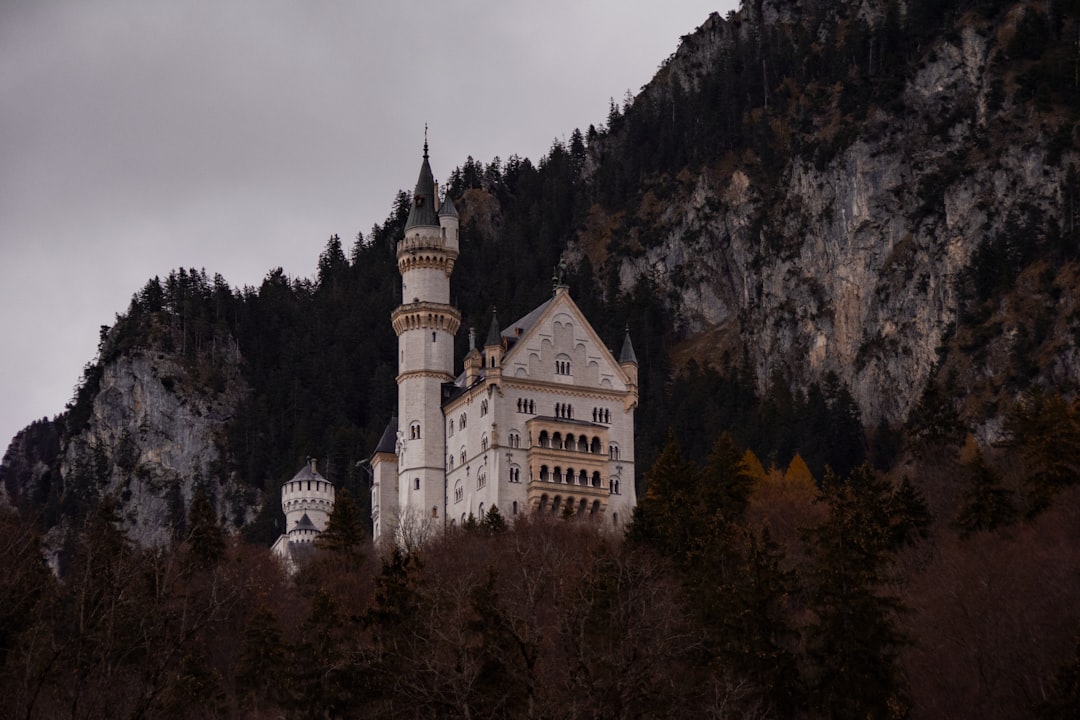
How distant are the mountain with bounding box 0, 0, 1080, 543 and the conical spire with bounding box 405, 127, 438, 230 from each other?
28.9m

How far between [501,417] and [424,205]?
15.5 m

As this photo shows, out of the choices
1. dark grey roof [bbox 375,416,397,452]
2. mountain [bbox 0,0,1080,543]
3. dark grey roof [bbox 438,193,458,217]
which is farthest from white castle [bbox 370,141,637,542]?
mountain [bbox 0,0,1080,543]

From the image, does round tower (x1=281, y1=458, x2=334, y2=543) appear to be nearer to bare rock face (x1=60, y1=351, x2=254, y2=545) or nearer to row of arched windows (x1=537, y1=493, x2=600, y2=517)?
row of arched windows (x1=537, y1=493, x2=600, y2=517)

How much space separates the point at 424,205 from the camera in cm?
10594

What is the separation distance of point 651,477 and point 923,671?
2823cm

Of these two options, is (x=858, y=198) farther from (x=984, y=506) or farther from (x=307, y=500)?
(x=984, y=506)

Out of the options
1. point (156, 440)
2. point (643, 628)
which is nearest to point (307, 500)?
point (156, 440)

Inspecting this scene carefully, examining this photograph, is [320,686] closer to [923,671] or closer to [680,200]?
[923,671]

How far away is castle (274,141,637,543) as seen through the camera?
9631 centimetres

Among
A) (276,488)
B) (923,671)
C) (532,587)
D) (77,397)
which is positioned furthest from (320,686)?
(77,397)

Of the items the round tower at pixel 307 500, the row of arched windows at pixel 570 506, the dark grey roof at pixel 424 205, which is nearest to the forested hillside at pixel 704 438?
the round tower at pixel 307 500

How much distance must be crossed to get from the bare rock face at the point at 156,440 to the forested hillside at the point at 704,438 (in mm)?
286

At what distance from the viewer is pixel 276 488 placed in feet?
482

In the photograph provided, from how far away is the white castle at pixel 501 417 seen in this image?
96312mm
